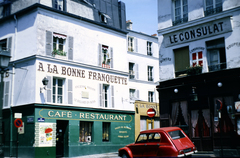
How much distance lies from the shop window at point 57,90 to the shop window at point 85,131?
8.33 ft

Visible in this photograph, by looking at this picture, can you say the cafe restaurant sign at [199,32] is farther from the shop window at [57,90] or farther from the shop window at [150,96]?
the shop window at [150,96]

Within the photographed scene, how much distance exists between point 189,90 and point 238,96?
10.1ft

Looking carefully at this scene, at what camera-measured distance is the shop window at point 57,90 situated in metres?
20.1

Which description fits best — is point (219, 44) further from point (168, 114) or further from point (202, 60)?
point (168, 114)

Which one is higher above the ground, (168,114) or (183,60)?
(183,60)

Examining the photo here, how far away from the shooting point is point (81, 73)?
71.5ft

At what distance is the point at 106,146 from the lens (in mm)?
22578

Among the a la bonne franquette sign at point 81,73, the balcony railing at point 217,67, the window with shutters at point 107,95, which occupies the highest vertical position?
the a la bonne franquette sign at point 81,73

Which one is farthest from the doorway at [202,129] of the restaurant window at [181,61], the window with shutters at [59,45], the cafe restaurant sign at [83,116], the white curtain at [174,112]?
the window with shutters at [59,45]

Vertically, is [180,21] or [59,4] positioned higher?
[59,4]

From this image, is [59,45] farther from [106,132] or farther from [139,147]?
[139,147]

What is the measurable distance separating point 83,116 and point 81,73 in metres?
3.09

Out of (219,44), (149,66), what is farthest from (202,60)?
(149,66)

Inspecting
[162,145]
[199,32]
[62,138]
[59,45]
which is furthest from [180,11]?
[62,138]
